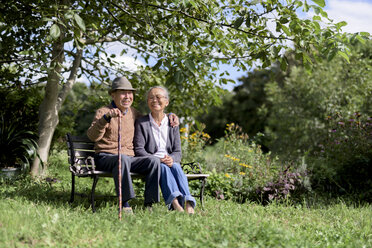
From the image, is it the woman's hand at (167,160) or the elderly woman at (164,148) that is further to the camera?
the woman's hand at (167,160)

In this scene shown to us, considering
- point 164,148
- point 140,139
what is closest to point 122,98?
point 140,139

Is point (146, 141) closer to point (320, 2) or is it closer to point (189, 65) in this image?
point (189, 65)

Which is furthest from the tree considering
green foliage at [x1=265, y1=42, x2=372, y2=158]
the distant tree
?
the distant tree

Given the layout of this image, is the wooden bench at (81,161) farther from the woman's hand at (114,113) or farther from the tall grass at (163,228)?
the woman's hand at (114,113)

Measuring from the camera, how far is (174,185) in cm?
439

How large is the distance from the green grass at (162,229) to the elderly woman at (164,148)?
0.22 metres

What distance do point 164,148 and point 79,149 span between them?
Answer: 1.04 meters

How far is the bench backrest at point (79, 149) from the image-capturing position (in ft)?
15.2

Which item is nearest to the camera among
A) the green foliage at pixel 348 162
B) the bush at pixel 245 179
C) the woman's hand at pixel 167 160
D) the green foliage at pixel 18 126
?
the woman's hand at pixel 167 160

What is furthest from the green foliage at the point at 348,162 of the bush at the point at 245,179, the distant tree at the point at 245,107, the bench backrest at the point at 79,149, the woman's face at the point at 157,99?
the distant tree at the point at 245,107

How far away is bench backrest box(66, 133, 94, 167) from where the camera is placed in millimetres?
4633

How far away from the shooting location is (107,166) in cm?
430

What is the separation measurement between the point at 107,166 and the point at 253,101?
20001 mm

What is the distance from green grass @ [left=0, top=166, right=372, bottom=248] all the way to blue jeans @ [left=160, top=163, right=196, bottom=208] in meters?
0.19
